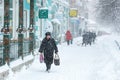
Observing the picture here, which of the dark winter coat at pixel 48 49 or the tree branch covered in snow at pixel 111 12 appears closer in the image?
the dark winter coat at pixel 48 49

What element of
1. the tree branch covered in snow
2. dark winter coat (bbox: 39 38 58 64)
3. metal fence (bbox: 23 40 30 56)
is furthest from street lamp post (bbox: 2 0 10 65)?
the tree branch covered in snow

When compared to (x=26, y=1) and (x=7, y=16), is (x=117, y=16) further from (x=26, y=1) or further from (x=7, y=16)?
(x=7, y=16)

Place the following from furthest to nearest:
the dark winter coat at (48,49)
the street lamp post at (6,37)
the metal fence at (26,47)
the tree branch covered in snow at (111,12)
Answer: the tree branch covered in snow at (111,12)
the metal fence at (26,47)
the dark winter coat at (48,49)
the street lamp post at (6,37)

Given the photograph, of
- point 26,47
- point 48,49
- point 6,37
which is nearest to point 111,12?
point 26,47

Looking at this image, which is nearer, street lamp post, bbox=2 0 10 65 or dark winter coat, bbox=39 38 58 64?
street lamp post, bbox=2 0 10 65

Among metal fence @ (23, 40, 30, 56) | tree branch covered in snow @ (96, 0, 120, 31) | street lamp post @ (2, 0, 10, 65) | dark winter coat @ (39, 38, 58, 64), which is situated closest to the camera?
street lamp post @ (2, 0, 10, 65)

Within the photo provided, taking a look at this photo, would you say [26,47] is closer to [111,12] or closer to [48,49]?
[48,49]

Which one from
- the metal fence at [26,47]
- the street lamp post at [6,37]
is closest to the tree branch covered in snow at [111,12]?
the metal fence at [26,47]

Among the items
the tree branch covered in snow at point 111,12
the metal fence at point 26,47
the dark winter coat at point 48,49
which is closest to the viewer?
the dark winter coat at point 48,49

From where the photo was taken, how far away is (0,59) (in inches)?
601

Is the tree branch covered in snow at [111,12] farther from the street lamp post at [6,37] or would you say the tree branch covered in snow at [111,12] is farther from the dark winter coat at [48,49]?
the street lamp post at [6,37]

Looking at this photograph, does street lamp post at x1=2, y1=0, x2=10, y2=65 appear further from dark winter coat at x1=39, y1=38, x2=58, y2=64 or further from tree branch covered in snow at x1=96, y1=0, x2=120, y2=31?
tree branch covered in snow at x1=96, y1=0, x2=120, y2=31

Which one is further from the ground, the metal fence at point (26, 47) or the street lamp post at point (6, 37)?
the street lamp post at point (6, 37)

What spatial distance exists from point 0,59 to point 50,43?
314 centimetres
